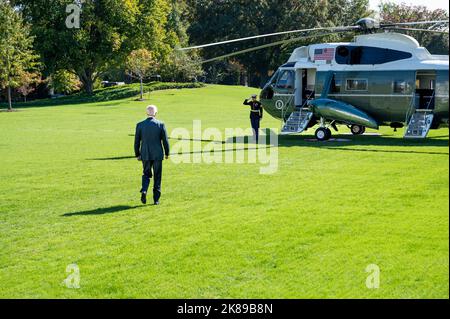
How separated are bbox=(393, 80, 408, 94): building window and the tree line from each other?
31.7 m

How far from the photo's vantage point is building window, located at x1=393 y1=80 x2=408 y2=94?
24.1 m

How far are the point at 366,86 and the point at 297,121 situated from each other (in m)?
2.99

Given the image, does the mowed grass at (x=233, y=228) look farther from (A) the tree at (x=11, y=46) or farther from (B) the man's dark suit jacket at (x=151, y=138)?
(A) the tree at (x=11, y=46)

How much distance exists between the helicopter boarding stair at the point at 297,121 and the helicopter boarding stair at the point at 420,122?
3994 mm

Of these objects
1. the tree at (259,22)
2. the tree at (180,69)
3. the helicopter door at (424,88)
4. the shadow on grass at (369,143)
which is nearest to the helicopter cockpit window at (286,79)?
the shadow on grass at (369,143)

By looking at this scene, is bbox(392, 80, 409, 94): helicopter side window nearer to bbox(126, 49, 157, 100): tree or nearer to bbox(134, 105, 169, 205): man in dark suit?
bbox(134, 105, 169, 205): man in dark suit

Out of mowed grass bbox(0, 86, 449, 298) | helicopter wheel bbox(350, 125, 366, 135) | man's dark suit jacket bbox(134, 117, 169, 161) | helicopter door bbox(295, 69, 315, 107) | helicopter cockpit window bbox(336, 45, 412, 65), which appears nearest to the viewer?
mowed grass bbox(0, 86, 449, 298)

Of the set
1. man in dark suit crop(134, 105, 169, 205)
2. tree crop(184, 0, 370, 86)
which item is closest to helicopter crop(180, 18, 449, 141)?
man in dark suit crop(134, 105, 169, 205)

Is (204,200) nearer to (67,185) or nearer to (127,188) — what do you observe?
(127,188)

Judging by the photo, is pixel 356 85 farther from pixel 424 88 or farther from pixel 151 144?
pixel 151 144

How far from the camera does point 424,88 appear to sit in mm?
24328

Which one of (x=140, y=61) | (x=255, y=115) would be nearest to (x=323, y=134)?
(x=255, y=115)

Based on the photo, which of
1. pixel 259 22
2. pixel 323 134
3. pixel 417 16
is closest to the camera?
pixel 323 134

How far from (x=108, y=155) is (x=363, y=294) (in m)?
15.5
